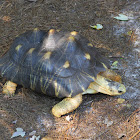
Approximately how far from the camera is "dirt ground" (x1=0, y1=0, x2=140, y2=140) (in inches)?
110

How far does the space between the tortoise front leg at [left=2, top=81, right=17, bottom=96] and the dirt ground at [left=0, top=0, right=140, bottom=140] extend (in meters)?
0.09

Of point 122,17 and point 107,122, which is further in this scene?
point 122,17

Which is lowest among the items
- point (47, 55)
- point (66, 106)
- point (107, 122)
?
point (107, 122)

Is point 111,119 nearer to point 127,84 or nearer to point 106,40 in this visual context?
point 127,84

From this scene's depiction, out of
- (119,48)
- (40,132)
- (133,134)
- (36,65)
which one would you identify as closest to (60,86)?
(36,65)

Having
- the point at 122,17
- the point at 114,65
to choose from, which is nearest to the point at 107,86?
the point at 114,65

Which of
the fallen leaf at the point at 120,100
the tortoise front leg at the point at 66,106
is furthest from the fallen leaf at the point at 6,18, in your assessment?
the fallen leaf at the point at 120,100

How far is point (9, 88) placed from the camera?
323 cm

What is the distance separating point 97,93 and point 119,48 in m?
1.19

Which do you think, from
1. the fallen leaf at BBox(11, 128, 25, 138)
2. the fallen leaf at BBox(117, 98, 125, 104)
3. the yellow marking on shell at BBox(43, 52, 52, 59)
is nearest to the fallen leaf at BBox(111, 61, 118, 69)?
the fallen leaf at BBox(117, 98, 125, 104)

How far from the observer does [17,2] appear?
488cm

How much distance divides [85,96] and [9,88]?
1256mm

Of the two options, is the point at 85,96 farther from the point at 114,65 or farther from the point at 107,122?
the point at 114,65

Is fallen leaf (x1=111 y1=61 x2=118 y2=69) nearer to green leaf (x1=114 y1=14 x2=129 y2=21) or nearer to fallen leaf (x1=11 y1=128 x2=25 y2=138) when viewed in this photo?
green leaf (x1=114 y1=14 x2=129 y2=21)
